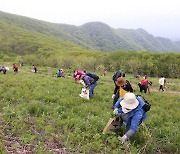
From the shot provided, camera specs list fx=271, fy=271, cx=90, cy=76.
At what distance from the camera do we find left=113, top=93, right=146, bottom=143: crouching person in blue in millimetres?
7547

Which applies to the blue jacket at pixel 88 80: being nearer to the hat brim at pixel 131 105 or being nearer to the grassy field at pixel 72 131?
the grassy field at pixel 72 131

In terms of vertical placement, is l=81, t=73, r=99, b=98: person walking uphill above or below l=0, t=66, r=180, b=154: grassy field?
above

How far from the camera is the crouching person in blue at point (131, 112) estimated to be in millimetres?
7547

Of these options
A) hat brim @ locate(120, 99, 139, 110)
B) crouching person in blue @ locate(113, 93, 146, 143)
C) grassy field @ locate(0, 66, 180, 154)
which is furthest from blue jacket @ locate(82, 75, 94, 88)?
hat brim @ locate(120, 99, 139, 110)

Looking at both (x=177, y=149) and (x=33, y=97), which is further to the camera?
(x=33, y=97)

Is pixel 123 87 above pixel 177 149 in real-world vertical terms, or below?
above

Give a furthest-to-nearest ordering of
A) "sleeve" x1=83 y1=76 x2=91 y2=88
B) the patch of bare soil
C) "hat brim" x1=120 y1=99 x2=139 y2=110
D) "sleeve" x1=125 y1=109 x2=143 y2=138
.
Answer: "sleeve" x1=83 y1=76 x2=91 y2=88 < "hat brim" x1=120 y1=99 x2=139 y2=110 < "sleeve" x1=125 y1=109 x2=143 y2=138 < the patch of bare soil

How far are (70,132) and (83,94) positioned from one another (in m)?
5.52

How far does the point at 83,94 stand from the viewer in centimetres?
1391

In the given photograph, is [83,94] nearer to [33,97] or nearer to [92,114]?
[33,97]

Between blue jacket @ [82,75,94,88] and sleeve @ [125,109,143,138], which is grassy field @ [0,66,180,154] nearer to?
sleeve @ [125,109,143,138]

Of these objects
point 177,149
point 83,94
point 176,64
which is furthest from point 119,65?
point 177,149

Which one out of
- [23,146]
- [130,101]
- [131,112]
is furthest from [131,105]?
[23,146]

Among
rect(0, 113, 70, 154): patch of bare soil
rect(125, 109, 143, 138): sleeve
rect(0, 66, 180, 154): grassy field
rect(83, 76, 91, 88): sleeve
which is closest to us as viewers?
rect(0, 113, 70, 154): patch of bare soil
